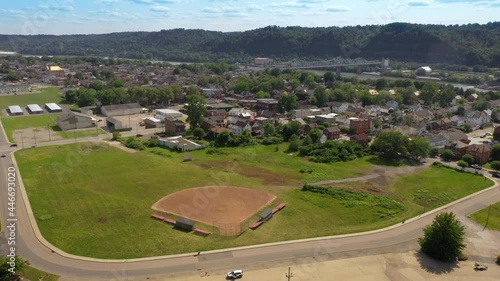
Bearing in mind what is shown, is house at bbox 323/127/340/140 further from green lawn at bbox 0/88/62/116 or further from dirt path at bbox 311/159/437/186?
green lawn at bbox 0/88/62/116

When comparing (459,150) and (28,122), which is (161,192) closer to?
(459,150)

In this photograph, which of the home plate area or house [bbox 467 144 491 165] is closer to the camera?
the home plate area

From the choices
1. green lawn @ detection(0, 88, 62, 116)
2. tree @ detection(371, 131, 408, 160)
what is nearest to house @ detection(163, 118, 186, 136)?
tree @ detection(371, 131, 408, 160)

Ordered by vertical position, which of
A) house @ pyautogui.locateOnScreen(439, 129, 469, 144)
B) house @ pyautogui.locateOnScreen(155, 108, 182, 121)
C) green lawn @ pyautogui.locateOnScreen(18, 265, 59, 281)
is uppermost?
house @ pyautogui.locateOnScreen(439, 129, 469, 144)

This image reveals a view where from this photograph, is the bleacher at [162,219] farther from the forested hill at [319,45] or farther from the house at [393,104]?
the forested hill at [319,45]

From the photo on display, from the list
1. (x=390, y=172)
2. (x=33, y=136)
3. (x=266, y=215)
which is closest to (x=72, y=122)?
(x=33, y=136)

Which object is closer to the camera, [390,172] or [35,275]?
[35,275]

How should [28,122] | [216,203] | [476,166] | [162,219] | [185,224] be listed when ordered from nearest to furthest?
[185,224], [162,219], [216,203], [476,166], [28,122]
